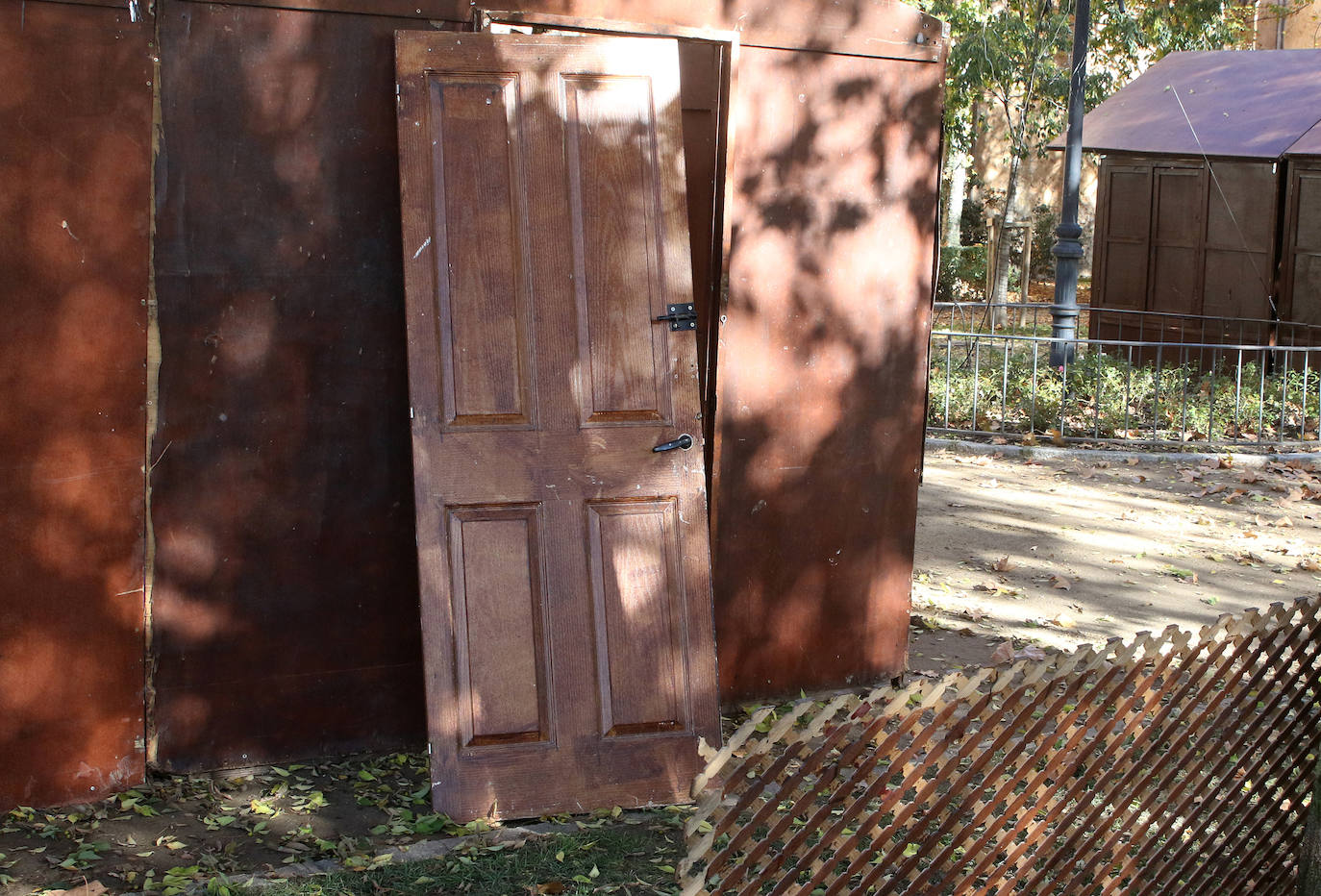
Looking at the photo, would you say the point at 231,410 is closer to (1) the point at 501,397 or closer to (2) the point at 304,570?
(2) the point at 304,570

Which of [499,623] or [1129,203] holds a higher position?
[1129,203]

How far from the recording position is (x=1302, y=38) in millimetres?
31078

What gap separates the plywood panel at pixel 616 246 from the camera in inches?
187

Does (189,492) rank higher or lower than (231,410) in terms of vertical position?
lower

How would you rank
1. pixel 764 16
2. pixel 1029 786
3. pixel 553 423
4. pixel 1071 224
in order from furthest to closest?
pixel 1071 224 → pixel 764 16 → pixel 553 423 → pixel 1029 786

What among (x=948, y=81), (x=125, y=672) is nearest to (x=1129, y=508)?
(x=125, y=672)

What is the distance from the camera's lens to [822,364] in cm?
555

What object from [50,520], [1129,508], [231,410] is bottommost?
[1129,508]

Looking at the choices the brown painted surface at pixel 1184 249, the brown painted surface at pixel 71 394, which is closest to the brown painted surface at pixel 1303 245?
the brown painted surface at pixel 1184 249

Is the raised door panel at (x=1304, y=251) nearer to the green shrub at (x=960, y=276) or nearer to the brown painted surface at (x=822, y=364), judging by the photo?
the brown painted surface at (x=822, y=364)

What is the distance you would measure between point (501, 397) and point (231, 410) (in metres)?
0.99

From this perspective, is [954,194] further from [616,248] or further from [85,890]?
[85,890]

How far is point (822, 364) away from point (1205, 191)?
11250 mm

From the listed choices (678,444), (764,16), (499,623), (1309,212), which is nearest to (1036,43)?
(1309,212)
